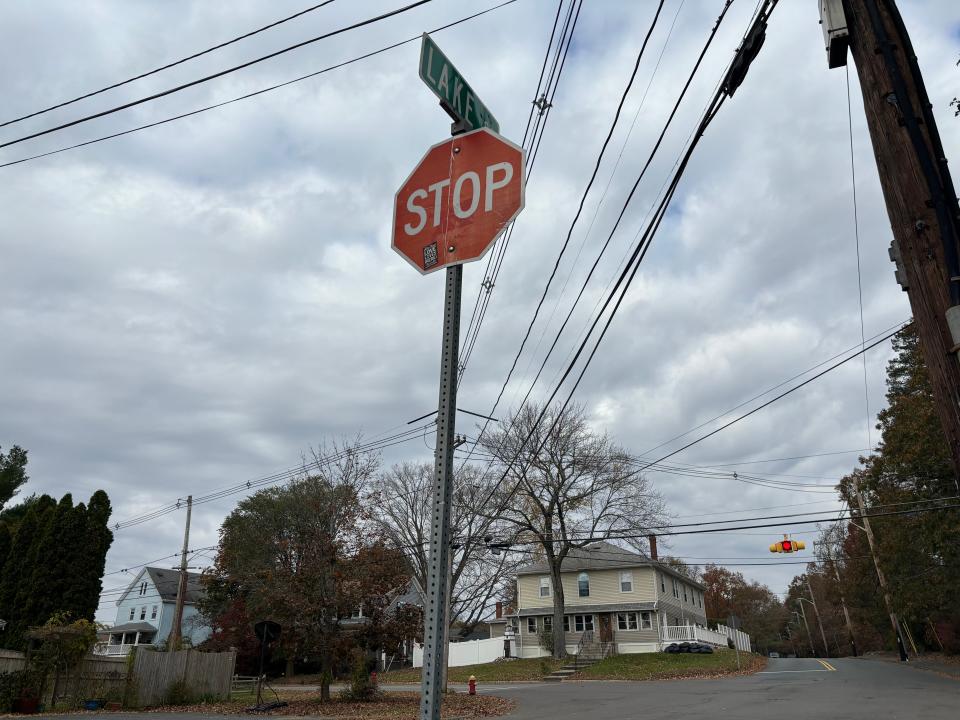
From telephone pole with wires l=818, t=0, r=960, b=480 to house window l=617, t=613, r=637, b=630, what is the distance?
4307 centimetres

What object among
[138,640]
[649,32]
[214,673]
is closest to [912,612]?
[214,673]

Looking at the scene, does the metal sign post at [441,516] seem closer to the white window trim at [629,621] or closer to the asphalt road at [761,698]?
the asphalt road at [761,698]

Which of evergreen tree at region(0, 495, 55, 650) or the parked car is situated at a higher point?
evergreen tree at region(0, 495, 55, 650)

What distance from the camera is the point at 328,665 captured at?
21281 mm

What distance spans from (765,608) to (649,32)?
103937mm

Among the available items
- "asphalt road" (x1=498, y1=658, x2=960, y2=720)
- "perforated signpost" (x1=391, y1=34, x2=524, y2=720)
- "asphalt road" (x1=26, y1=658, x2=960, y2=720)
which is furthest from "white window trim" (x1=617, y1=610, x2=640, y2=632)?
"perforated signpost" (x1=391, y1=34, x2=524, y2=720)

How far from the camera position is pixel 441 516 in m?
2.70

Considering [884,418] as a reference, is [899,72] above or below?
below

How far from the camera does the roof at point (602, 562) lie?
4369cm

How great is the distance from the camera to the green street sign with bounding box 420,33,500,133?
325 cm

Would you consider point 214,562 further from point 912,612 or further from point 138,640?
point 912,612

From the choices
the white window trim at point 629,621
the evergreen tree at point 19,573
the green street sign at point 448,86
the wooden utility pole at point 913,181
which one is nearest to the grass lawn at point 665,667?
the white window trim at point 629,621

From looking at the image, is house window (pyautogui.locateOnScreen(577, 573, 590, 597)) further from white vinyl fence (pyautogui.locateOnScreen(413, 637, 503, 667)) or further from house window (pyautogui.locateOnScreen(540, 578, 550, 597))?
white vinyl fence (pyautogui.locateOnScreen(413, 637, 503, 667))

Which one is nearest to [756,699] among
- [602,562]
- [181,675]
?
[181,675]
